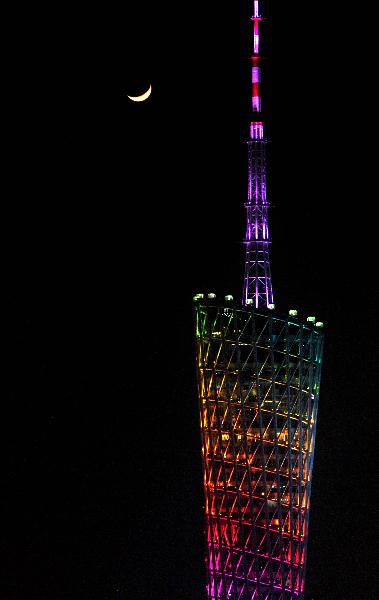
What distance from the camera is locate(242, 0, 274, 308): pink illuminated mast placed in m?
119

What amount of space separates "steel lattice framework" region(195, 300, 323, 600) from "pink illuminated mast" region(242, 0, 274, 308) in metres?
1.89

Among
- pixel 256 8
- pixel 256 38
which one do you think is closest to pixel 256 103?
pixel 256 38

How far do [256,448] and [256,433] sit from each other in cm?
86

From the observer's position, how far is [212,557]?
12269cm

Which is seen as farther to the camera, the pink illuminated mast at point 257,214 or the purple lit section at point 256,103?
the purple lit section at point 256,103

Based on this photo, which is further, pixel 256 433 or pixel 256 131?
pixel 256 433

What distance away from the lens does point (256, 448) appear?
12231 centimetres

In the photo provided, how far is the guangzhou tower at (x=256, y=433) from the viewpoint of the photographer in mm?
120562

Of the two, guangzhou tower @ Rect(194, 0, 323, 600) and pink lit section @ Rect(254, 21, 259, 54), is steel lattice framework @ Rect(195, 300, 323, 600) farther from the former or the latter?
pink lit section @ Rect(254, 21, 259, 54)

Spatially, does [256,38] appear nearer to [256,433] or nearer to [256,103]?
[256,103]

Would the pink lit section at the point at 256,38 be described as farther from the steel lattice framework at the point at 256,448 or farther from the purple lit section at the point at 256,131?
the steel lattice framework at the point at 256,448

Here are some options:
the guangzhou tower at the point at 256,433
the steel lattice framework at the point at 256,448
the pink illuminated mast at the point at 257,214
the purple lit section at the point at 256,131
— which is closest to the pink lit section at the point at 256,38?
the pink illuminated mast at the point at 257,214

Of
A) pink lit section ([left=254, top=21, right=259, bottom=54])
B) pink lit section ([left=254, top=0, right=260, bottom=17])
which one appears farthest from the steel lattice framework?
pink lit section ([left=254, top=0, right=260, bottom=17])

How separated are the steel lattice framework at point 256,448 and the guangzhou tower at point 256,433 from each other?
2.2 inches
